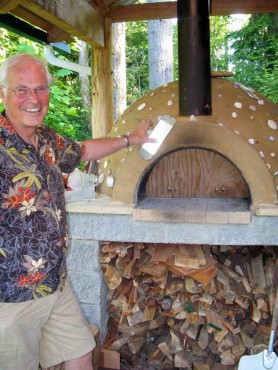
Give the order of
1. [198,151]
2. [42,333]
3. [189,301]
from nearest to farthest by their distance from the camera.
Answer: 1. [42,333]
2. [189,301]
3. [198,151]

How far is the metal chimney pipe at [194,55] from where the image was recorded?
2.31 metres

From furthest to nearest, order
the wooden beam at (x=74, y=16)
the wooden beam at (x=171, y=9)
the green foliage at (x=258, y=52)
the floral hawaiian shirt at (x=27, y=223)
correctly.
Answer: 1. the green foliage at (x=258, y=52)
2. the wooden beam at (x=171, y=9)
3. the wooden beam at (x=74, y=16)
4. the floral hawaiian shirt at (x=27, y=223)

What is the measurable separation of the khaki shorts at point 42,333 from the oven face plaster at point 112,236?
641 mm

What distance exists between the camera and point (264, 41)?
839 centimetres

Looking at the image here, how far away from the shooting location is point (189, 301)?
267 centimetres

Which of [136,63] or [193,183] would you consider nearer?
[193,183]

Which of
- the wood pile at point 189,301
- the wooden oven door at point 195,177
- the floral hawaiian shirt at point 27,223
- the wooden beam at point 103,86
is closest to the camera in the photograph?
the floral hawaiian shirt at point 27,223

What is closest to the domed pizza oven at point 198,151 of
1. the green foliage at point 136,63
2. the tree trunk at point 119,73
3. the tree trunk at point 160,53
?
the tree trunk at point 119,73

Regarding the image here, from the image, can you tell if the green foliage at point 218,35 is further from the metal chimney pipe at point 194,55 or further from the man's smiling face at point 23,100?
the man's smiling face at point 23,100

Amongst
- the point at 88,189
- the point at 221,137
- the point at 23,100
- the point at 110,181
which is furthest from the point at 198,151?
the point at 23,100

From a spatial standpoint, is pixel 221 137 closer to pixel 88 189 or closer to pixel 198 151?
pixel 198 151

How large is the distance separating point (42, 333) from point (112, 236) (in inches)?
30.4

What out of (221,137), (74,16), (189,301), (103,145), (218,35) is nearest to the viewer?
(103,145)

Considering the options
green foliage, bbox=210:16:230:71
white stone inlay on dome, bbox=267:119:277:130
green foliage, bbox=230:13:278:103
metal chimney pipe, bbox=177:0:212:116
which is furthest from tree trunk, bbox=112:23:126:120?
green foliage, bbox=210:16:230:71
